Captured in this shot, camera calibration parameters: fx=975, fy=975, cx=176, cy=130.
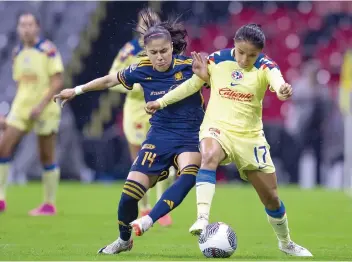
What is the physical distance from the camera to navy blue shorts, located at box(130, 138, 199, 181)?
8.34 m

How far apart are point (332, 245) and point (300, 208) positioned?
511 centimetres

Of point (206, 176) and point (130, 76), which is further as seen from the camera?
point (130, 76)

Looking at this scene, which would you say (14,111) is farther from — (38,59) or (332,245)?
(332,245)

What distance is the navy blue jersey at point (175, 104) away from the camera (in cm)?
848

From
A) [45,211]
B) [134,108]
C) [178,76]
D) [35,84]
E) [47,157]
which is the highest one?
[178,76]

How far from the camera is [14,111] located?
1327 cm

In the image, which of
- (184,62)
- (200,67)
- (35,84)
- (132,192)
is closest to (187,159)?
(132,192)

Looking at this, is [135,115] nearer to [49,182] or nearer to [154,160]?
[49,182]

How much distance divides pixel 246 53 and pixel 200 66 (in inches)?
19.7

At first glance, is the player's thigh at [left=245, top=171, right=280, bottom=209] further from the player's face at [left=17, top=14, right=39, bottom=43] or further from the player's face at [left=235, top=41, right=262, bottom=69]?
the player's face at [left=17, top=14, right=39, bottom=43]

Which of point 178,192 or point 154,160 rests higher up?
point 154,160

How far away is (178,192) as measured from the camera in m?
8.24

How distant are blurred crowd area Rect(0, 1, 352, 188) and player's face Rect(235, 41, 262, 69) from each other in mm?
10727

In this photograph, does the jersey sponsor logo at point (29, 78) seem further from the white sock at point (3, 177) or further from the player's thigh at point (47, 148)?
the white sock at point (3, 177)
